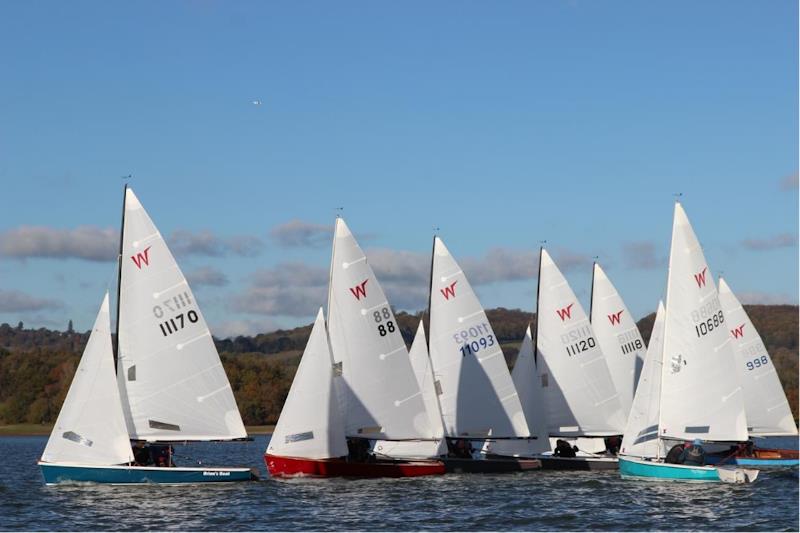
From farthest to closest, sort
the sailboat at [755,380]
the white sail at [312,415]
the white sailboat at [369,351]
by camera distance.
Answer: the sailboat at [755,380], the white sailboat at [369,351], the white sail at [312,415]

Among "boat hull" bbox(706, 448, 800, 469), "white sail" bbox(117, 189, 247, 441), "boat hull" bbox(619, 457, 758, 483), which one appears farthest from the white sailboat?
"boat hull" bbox(706, 448, 800, 469)

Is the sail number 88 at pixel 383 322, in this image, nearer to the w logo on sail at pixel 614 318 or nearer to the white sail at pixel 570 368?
the white sail at pixel 570 368

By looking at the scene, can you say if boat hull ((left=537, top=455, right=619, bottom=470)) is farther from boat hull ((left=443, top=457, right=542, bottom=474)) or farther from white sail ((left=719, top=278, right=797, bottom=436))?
white sail ((left=719, top=278, right=797, bottom=436))

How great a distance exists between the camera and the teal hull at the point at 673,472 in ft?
157

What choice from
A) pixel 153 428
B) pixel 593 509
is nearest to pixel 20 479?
pixel 153 428

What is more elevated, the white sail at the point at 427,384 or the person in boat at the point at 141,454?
the white sail at the point at 427,384

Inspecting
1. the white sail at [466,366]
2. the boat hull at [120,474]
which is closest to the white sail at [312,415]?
the boat hull at [120,474]

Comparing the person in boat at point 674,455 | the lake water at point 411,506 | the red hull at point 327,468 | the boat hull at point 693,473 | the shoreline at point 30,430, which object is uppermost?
the shoreline at point 30,430

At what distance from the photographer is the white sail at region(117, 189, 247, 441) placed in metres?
47.6

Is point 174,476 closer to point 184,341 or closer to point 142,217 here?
point 184,341

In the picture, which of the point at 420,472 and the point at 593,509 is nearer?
the point at 593,509

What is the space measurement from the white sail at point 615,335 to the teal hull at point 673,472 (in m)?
17.2

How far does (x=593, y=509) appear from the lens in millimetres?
43219

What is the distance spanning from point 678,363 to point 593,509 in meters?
8.95
